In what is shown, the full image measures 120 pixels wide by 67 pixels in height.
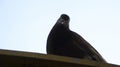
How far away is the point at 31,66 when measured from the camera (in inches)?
110

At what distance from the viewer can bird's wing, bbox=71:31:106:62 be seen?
3.58 metres

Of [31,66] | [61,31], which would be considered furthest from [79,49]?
[31,66]

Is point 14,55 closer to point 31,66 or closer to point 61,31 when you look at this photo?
point 31,66

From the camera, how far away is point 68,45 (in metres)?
3.97

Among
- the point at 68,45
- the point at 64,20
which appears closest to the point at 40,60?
the point at 68,45

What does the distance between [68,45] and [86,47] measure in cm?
26

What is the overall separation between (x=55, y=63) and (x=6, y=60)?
1.66 ft

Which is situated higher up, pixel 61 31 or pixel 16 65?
pixel 61 31

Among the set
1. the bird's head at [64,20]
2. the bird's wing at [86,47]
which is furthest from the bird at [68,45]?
the bird's head at [64,20]

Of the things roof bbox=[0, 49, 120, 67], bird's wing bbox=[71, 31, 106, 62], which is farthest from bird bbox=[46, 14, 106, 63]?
roof bbox=[0, 49, 120, 67]

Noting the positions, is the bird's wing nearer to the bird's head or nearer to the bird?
the bird

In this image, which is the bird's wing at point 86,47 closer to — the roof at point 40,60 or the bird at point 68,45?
the bird at point 68,45

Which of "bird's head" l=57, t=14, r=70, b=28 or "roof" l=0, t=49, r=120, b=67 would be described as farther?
"bird's head" l=57, t=14, r=70, b=28

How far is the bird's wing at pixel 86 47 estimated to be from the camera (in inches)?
141
